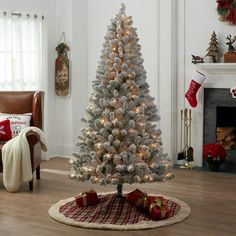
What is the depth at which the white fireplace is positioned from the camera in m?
6.09

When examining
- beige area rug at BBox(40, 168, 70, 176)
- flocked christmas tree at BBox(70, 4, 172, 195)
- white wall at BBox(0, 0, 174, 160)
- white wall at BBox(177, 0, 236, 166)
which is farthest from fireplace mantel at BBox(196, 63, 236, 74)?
beige area rug at BBox(40, 168, 70, 176)

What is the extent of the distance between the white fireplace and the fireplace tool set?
0.07m

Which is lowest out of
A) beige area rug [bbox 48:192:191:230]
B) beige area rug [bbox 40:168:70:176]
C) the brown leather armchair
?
beige area rug [bbox 48:192:191:230]

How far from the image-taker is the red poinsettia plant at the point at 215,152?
6.07 m

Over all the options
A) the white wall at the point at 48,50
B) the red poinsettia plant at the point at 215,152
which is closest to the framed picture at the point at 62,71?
the white wall at the point at 48,50

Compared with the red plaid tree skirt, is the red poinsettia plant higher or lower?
higher

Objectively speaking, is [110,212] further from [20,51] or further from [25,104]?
[20,51]

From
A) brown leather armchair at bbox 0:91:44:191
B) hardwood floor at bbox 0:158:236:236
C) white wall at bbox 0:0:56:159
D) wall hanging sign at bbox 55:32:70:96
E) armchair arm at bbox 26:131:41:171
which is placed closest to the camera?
hardwood floor at bbox 0:158:236:236

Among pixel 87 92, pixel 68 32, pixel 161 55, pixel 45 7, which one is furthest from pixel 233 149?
pixel 45 7

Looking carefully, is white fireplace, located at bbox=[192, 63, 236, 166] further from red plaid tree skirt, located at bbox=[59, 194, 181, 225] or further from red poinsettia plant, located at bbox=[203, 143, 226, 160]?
red plaid tree skirt, located at bbox=[59, 194, 181, 225]

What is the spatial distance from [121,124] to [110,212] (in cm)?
76

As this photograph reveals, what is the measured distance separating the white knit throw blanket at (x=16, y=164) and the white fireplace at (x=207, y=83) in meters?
2.32

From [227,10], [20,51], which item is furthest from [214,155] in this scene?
[20,51]

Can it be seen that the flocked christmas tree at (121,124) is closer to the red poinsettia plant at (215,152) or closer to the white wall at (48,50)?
the red poinsettia plant at (215,152)
